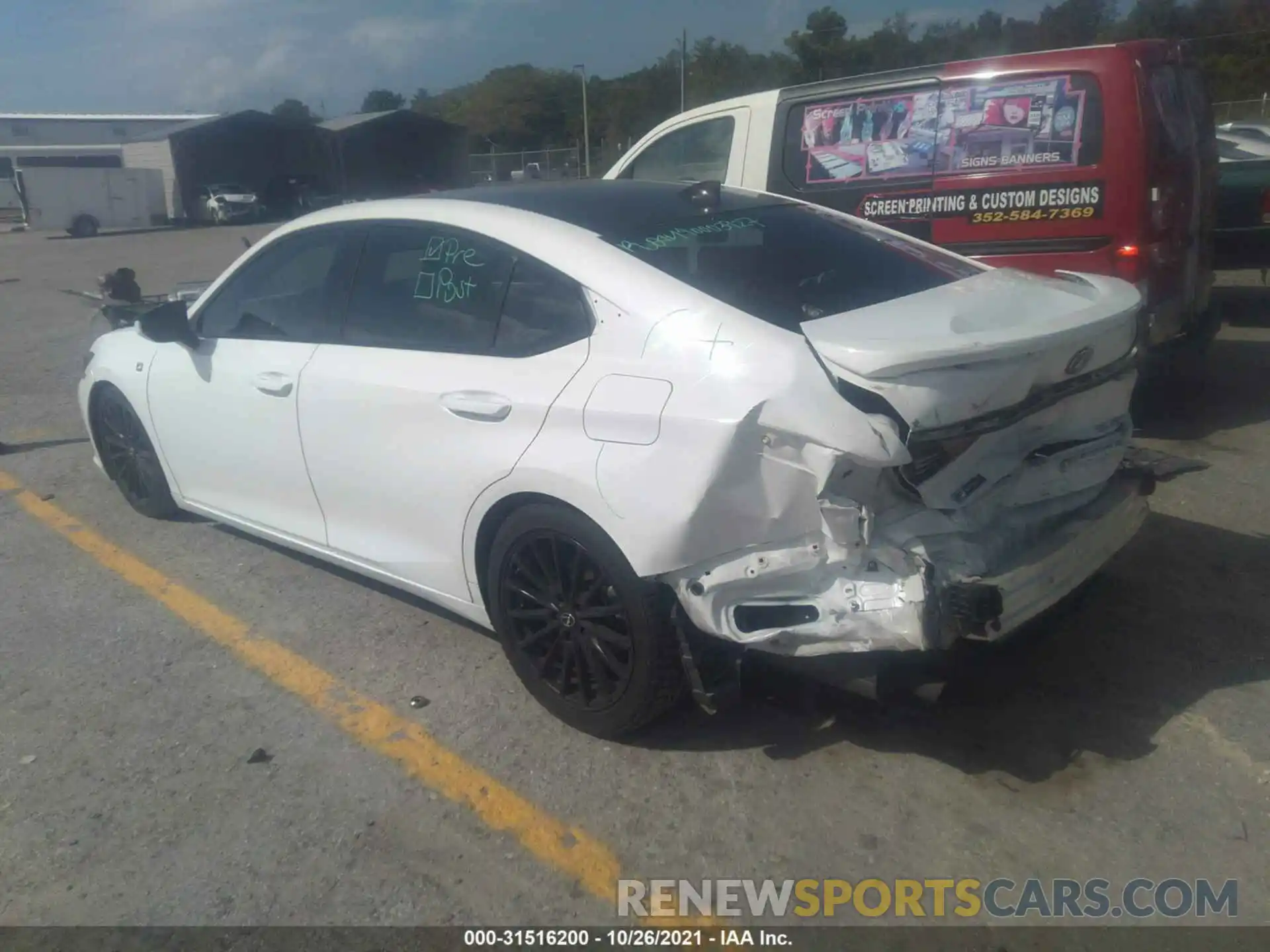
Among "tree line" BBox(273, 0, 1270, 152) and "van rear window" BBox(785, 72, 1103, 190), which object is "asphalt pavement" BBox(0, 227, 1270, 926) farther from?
"tree line" BBox(273, 0, 1270, 152)

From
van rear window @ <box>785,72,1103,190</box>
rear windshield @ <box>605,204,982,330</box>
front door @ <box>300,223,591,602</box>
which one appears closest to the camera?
rear windshield @ <box>605,204,982,330</box>

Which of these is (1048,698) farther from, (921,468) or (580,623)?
(580,623)

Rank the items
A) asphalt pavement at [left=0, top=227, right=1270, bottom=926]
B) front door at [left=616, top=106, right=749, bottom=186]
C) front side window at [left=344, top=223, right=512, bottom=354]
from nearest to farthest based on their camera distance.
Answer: asphalt pavement at [left=0, top=227, right=1270, bottom=926], front side window at [left=344, top=223, right=512, bottom=354], front door at [left=616, top=106, right=749, bottom=186]

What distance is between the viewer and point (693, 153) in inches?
310

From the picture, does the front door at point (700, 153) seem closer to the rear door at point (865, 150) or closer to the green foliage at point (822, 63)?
the rear door at point (865, 150)

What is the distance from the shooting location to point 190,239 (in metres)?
32.6

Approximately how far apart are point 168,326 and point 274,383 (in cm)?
83

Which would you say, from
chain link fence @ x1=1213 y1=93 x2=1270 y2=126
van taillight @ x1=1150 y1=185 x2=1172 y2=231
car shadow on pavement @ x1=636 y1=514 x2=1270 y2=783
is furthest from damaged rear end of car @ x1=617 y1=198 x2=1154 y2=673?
chain link fence @ x1=1213 y1=93 x2=1270 y2=126

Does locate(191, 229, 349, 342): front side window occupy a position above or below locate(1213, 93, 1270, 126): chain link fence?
below

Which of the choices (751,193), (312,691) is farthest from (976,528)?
(312,691)

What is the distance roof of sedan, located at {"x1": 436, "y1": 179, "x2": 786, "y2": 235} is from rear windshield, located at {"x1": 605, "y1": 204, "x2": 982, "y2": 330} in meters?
0.09

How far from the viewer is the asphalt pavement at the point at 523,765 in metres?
2.66

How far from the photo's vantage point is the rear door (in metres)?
6.33

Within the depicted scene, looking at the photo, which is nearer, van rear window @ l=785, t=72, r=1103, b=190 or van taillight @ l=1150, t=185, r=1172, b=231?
van taillight @ l=1150, t=185, r=1172, b=231
